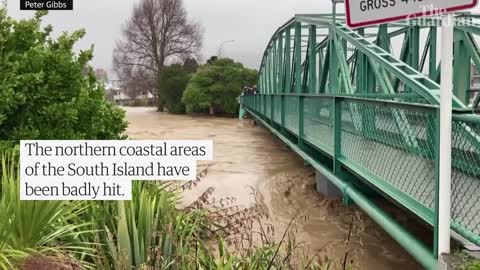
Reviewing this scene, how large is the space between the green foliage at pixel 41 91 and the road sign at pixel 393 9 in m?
3.16

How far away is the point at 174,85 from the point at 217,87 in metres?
7.44

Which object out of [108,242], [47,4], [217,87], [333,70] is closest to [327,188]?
[333,70]

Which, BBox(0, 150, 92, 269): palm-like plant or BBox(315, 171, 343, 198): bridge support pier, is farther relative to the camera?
BBox(315, 171, 343, 198): bridge support pier

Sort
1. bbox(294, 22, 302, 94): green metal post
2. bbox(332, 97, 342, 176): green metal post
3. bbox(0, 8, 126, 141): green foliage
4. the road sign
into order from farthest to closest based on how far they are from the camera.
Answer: bbox(294, 22, 302, 94): green metal post < bbox(332, 97, 342, 176): green metal post < bbox(0, 8, 126, 141): green foliage < the road sign

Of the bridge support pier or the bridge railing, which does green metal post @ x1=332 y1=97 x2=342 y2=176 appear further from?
the bridge support pier

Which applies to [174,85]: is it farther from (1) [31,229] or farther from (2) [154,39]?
(1) [31,229]

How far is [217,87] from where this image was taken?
132 feet

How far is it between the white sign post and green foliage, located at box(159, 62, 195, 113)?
43.1 meters

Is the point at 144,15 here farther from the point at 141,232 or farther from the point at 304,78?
the point at 141,232

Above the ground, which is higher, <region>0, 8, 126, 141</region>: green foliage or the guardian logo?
the guardian logo

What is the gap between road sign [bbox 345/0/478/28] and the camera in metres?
2.77

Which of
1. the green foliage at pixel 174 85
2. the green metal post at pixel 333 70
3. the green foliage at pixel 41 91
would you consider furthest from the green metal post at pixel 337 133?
the green foliage at pixel 174 85

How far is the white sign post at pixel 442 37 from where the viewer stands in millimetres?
2836

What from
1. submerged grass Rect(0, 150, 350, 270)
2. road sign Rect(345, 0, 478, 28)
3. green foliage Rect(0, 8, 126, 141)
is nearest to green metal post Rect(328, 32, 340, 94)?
green foliage Rect(0, 8, 126, 141)
